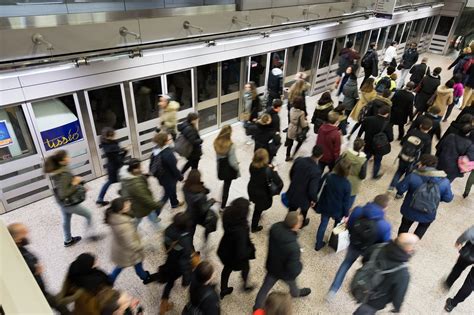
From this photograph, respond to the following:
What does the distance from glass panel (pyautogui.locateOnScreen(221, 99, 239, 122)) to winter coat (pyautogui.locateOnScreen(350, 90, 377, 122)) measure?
3.07m

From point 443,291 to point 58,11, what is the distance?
704cm

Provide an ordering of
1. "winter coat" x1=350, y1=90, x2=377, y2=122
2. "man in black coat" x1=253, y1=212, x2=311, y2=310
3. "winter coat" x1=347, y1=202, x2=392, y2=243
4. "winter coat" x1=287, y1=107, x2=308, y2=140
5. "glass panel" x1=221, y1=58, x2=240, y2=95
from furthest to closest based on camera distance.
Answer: "glass panel" x1=221, y1=58, x2=240, y2=95, "winter coat" x1=350, y1=90, x2=377, y2=122, "winter coat" x1=287, y1=107, x2=308, y2=140, "winter coat" x1=347, y1=202, x2=392, y2=243, "man in black coat" x1=253, y1=212, x2=311, y2=310

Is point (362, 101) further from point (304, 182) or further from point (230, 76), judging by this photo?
point (304, 182)

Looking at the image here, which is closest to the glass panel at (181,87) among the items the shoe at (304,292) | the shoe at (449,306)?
the shoe at (304,292)

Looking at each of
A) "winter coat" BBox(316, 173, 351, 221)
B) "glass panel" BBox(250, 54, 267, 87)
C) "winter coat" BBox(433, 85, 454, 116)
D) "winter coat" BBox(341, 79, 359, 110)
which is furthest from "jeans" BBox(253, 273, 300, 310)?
"glass panel" BBox(250, 54, 267, 87)

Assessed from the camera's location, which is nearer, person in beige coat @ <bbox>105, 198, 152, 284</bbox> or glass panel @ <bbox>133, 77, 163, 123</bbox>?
person in beige coat @ <bbox>105, 198, 152, 284</bbox>

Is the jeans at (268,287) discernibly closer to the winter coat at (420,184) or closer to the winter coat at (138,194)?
the winter coat at (138,194)

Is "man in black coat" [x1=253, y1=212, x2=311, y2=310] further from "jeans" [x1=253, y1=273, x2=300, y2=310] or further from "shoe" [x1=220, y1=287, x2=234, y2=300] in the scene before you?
"shoe" [x1=220, y1=287, x2=234, y2=300]

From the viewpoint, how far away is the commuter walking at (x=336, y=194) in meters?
3.93

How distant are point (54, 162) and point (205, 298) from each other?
2.61 m

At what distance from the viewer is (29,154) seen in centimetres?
528

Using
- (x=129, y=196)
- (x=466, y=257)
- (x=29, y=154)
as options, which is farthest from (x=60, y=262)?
(x=466, y=257)

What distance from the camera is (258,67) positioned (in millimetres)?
8359

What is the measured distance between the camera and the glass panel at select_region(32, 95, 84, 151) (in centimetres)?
521
